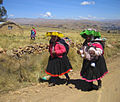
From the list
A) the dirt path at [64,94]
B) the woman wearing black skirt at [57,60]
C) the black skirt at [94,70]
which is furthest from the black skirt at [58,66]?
the black skirt at [94,70]

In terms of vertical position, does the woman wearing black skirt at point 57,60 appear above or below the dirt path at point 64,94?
above

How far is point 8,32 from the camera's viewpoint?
20.7 m

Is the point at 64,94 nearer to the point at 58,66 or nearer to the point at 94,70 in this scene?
the point at 58,66

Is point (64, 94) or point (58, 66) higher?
point (58, 66)

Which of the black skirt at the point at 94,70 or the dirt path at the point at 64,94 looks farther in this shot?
the black skirt at the point at 94,70

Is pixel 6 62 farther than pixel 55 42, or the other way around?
pixel 6 62

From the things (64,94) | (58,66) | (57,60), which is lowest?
(64,94)

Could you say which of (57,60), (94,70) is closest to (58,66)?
(57,60)

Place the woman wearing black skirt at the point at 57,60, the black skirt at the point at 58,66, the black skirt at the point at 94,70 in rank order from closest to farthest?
the black skirt at the point at 94,70, the woman wearing black skirt at the point at 57,60, the black skirt at the point at 58,66

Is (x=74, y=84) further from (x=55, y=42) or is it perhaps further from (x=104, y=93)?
(x=55, y=42)

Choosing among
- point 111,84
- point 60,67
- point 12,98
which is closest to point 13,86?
point 12,98

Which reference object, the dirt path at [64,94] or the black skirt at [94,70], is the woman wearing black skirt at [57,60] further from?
the black skirt at [94,70]

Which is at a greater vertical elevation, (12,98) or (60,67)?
(60,67)

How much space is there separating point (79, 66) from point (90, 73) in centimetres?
256
